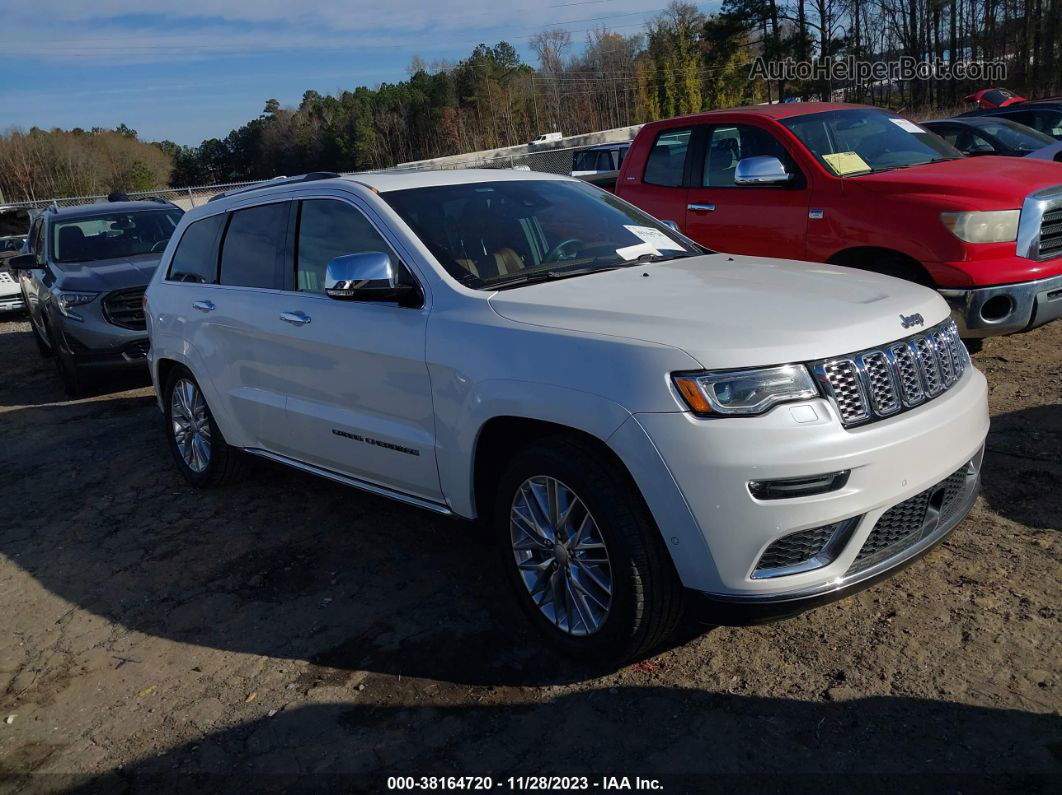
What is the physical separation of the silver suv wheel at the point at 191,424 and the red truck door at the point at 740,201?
3951mm

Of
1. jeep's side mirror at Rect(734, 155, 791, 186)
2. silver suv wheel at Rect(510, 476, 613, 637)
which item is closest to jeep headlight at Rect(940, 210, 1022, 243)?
jeep's side mirror at Rect(734, 155, 791, 186)

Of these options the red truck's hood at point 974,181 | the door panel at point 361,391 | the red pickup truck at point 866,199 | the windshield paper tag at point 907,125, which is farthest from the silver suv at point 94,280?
the windshield paper tag at point 907,125

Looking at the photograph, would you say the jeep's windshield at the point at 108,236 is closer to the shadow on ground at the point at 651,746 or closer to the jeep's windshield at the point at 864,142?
the jeep's windshield at the point at 864,142

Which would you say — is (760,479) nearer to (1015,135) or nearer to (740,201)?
(740,201)

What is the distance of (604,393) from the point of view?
2.94 meters

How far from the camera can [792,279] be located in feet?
12.0

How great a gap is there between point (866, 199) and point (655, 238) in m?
2.38

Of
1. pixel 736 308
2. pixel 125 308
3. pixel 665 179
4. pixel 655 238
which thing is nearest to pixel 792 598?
pixel 736 308

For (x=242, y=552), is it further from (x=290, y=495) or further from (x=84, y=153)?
(x=84, y=153)

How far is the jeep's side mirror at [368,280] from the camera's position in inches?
145

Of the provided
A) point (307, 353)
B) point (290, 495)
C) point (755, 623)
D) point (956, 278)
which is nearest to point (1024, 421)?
point (956, 278)

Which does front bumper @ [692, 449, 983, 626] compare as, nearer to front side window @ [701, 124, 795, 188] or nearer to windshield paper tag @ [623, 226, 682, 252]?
windshield paper tag @ [623, 226, 682, 252]

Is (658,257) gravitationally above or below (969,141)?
above

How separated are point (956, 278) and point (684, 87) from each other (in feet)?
194
